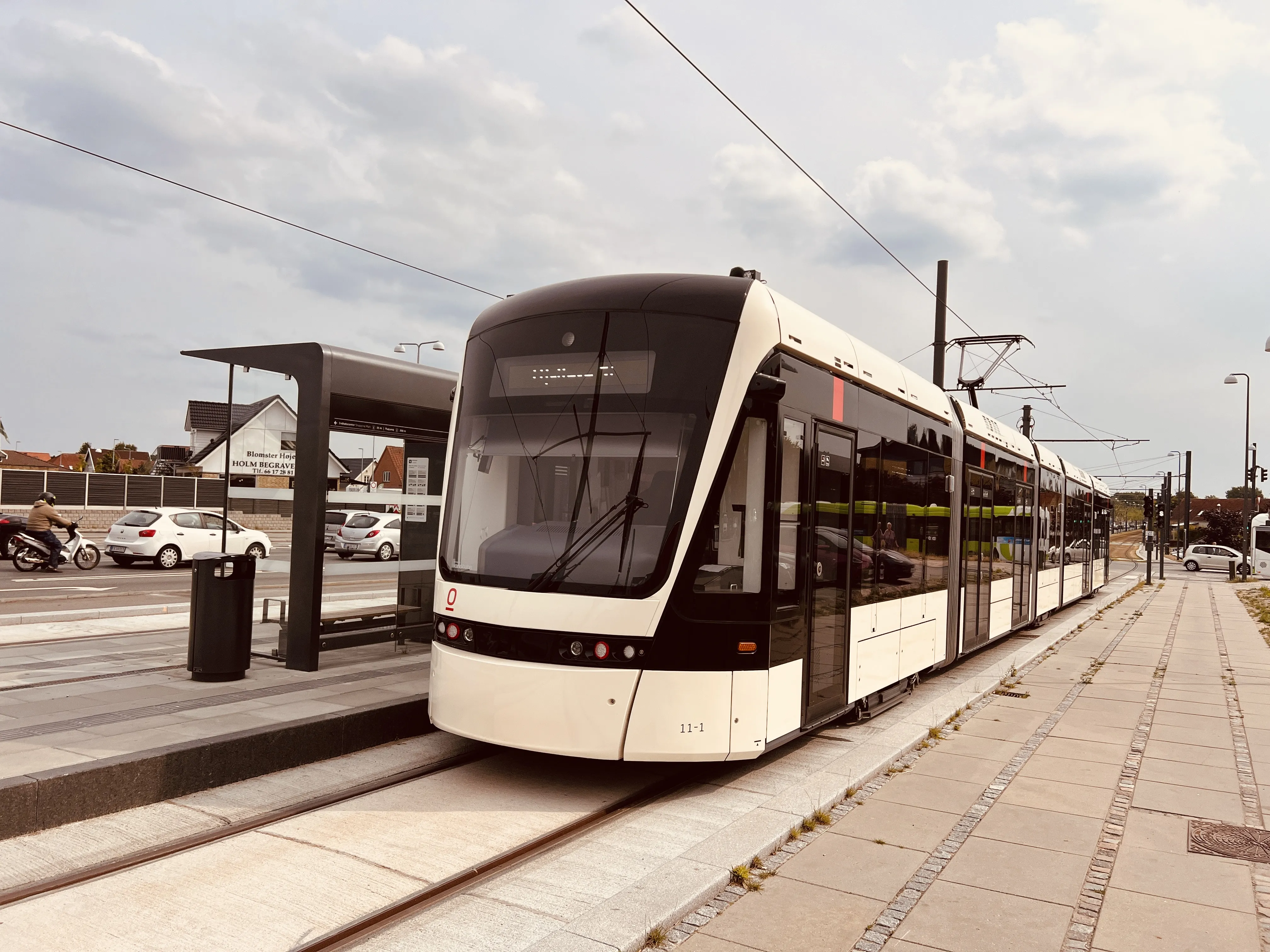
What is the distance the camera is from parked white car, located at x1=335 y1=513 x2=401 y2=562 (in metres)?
28.7

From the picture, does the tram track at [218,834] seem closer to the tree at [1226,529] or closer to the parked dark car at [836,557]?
the parked dark car at [836,557]

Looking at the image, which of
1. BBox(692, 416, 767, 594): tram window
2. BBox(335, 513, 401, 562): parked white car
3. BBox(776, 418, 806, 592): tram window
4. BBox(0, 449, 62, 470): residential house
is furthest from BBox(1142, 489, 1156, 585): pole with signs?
BBox(0, 449, 62, 470): residential house

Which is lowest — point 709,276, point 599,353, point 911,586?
point 911,586

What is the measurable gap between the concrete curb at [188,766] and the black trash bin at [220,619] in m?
1.80

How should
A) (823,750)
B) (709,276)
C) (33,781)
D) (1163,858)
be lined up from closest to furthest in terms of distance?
1. (33,781)
2. (1163,858)
3. (709,276)
4. (823,750)

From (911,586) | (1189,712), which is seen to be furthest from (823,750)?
(1189,712)

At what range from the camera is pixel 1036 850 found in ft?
18.3

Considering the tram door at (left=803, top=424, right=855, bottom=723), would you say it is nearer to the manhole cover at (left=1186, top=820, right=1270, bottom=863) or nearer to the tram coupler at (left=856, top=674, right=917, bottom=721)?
the tram coupler at (left=856, top=674, right=917, bottom=721)

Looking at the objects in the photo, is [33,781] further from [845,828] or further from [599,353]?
[845,828]

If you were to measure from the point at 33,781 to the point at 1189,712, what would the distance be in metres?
10.0

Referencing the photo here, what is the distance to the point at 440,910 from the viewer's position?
172 inches

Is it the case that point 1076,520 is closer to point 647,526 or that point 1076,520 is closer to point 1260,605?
point 1260,605

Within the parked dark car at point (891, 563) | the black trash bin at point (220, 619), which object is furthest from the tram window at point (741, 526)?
the black trash bin at point (220, 619)

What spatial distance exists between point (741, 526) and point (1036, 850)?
2.43 m
